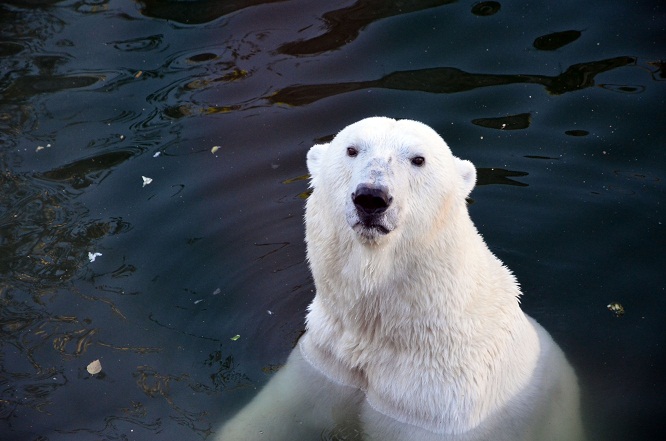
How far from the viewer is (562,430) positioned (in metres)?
4.68

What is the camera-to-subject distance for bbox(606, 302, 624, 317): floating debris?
564 centimetres

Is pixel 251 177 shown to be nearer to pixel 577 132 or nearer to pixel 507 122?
pixel 507 122

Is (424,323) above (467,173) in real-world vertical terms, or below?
below

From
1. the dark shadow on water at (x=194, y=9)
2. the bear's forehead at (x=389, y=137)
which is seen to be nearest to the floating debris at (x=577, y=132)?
the bear's forehead at (x=389, y=137)

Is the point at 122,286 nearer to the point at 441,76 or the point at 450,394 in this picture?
the point at 450,394

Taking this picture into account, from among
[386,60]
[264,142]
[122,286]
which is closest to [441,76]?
[386,60]

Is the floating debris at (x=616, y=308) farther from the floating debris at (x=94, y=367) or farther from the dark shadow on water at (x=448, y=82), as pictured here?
the floating debris at (x=94, y=367)

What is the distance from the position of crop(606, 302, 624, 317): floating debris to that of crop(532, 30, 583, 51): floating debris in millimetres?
2576

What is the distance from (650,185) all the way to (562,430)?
2.40 metres

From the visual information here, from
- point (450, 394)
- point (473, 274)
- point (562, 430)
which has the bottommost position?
point (562, 430)

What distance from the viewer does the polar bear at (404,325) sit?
406 centimetres

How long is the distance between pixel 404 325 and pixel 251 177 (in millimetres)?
2590

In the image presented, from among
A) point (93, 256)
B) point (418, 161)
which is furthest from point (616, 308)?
point (93, 256)

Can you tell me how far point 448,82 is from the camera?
23.6ft
